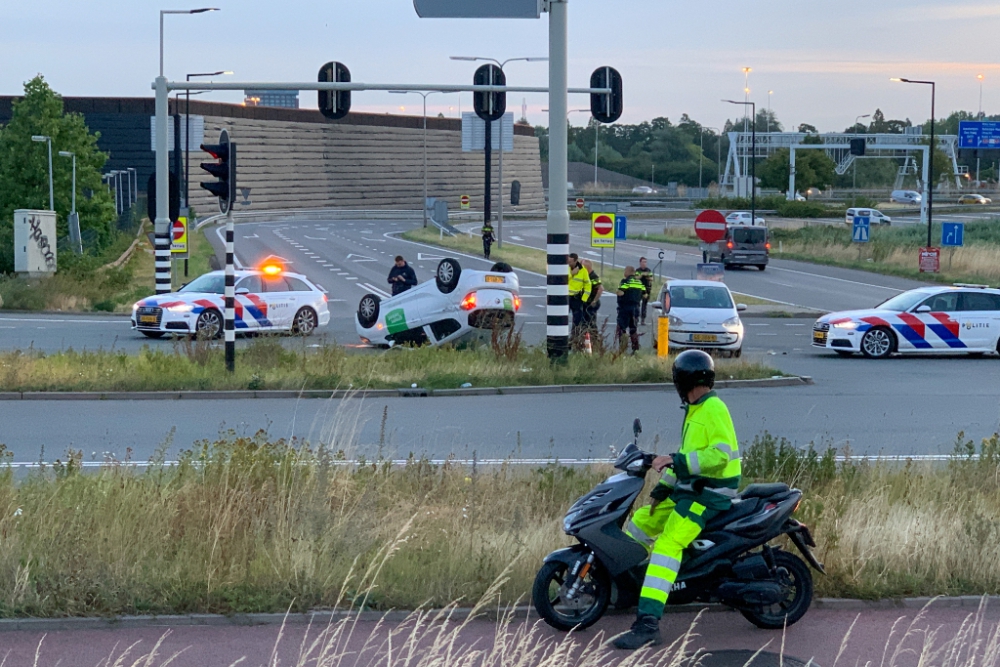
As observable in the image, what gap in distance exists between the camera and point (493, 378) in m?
18.1

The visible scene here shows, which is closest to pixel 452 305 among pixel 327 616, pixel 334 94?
pixel 334 94

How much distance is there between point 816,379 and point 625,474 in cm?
1441

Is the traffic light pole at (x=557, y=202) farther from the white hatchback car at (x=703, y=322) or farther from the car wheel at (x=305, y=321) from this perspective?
the car wheel at (x=305, y=321)

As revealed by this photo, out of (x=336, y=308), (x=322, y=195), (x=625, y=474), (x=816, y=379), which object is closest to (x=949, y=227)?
(x=336, y=308)

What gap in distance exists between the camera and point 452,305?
22297mm

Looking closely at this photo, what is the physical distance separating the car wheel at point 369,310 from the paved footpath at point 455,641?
17.8 meters

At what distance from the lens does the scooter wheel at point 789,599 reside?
6.36m

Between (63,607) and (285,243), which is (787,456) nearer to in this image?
(63,607)

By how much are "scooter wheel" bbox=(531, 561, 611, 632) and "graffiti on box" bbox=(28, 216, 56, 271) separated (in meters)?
34.4

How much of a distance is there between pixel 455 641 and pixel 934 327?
64.9 feet

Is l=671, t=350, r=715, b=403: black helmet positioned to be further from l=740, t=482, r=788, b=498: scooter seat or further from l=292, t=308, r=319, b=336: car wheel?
l=292, t=308, r=319, b=336: car wheel

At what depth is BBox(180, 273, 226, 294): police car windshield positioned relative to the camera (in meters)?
26.9

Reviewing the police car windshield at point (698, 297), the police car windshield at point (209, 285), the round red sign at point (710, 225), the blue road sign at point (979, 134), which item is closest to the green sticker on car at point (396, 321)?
the police car windshield at point (209, 285)

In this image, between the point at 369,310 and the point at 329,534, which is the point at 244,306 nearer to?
the point at 369,310
